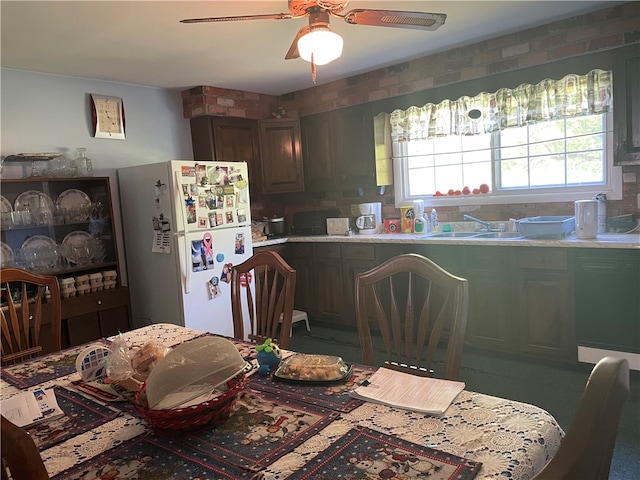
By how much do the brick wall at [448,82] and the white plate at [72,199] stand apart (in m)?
1.28

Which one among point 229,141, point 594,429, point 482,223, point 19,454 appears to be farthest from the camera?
point 229,141

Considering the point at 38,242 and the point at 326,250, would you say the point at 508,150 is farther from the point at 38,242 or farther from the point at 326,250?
the point at 38,242

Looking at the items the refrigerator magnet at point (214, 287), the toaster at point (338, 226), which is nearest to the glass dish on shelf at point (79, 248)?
the refrigerator magnet at point (214, 287)

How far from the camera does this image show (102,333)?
11.7 ft

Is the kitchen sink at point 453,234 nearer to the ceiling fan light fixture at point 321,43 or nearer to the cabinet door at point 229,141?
the cabinet door at point 229,141

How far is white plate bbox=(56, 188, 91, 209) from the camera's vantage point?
3.57 m

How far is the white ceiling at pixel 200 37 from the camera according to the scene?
2.56m

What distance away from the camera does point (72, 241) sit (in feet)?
11.9

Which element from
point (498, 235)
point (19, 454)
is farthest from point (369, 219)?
point (19, 454)

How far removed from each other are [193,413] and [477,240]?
105 inches

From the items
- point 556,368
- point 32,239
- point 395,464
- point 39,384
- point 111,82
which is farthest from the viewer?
point 111,82

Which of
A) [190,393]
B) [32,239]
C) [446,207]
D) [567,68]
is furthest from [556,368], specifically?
[32,239]

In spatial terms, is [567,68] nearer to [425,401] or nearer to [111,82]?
[425,401]

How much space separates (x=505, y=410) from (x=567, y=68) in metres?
2.88
